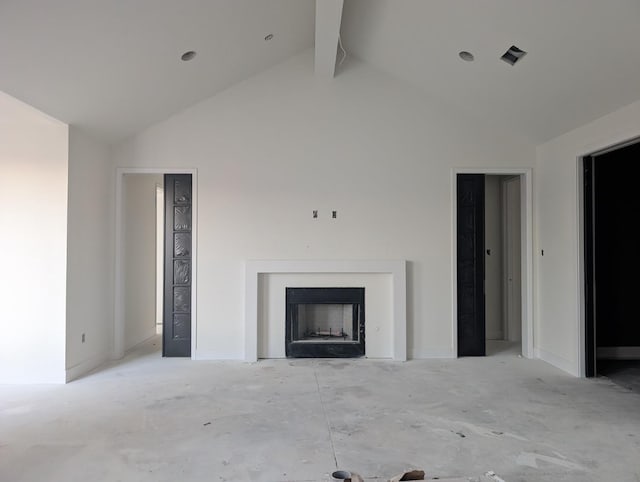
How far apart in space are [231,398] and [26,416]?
59.7 inches

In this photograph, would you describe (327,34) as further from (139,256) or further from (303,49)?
(139,256)

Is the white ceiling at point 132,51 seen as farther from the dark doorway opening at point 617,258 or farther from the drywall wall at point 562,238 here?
the dark doorway opening at point 617,258

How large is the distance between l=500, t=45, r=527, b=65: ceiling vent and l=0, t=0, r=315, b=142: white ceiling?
179 cm

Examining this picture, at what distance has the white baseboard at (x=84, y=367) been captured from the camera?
445cm

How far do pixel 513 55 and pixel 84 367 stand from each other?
4980mm

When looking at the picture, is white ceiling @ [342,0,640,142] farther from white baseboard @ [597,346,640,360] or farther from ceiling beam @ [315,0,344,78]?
white baseboard @ [597,346,640,360]

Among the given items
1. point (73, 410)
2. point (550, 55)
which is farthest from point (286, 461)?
point (550, 55)

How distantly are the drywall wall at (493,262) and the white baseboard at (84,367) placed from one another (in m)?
4.85

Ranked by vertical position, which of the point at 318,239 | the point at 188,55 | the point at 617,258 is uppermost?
the point at 188,55

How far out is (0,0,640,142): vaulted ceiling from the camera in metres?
3.16

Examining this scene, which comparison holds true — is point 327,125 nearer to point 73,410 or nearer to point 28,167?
point 28,167

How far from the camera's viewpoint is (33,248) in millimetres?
4383

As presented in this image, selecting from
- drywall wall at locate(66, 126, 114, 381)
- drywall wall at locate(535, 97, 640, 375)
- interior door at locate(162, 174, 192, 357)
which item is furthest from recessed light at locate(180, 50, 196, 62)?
drywall wall at locate(535, 97, 640, 375)

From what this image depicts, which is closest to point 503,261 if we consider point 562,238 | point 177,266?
point 562,238
